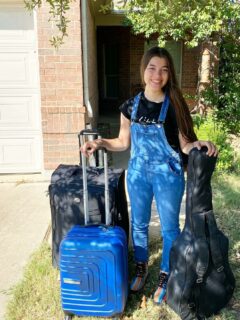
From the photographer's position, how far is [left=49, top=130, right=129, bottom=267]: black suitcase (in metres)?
2.69

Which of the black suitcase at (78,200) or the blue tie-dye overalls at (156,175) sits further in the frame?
the black suitcase at (78,200)

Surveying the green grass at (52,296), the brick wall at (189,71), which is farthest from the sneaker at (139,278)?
the brick wall at (189,71)

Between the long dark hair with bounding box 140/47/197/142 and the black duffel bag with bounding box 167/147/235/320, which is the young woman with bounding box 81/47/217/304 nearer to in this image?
the long dark hair with bounding box 140/47/197/142

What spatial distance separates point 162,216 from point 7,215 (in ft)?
7.94

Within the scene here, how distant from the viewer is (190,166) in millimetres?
2270

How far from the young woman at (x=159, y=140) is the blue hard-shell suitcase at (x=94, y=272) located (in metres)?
0.37

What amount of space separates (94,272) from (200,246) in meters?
0.68

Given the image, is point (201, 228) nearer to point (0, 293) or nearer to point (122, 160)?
point (0, 293)

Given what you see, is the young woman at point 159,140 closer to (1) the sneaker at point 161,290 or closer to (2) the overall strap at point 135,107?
(2) the overall strap at point 135,107

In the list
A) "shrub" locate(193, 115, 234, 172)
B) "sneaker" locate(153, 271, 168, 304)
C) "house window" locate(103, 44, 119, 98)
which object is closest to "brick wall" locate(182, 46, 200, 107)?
"house window" locate(103, 44, 119, 98)

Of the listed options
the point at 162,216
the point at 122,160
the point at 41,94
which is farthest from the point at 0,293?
the point at 122,160

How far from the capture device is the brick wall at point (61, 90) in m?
4.97

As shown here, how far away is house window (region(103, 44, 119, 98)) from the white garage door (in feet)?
28.9

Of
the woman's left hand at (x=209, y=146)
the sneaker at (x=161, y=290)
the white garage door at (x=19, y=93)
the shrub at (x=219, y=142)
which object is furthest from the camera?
the shrub at (x=219, y=142)
